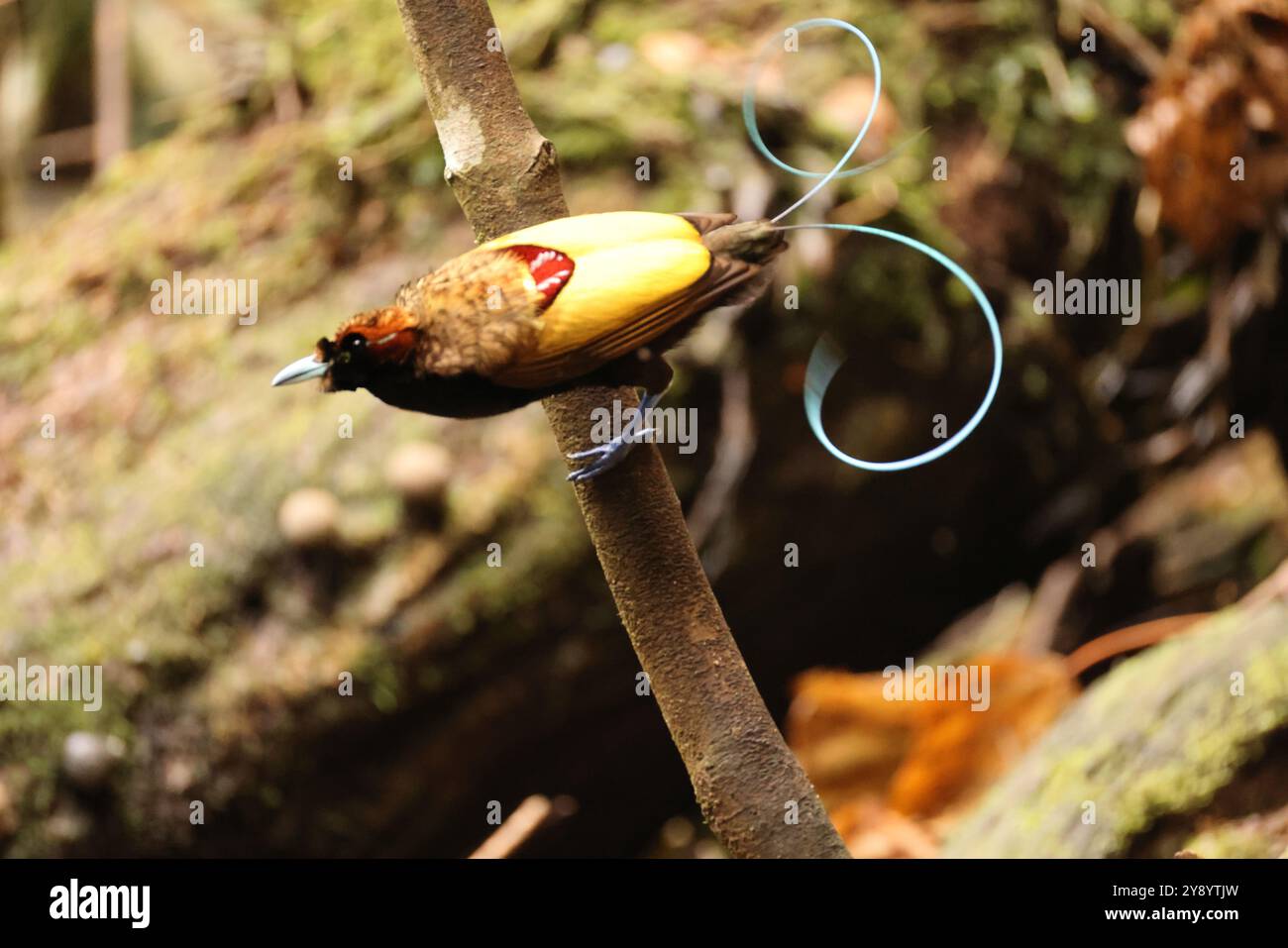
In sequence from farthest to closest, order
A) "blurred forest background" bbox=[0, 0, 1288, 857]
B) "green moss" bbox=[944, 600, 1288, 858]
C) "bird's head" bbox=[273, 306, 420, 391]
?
"blurred forest background" bbox=[0, 0, 1288, 857]
"green moss" bbox=[944, 600, 1288, 858]
"bird's head" bbox=[273, 306, 420, 391]

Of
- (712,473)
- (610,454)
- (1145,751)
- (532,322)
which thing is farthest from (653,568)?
(712,473)

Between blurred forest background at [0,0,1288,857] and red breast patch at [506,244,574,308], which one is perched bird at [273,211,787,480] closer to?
red breast patch at [506,244,574,308]

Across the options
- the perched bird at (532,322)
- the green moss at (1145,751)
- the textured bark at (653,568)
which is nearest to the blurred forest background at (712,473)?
the green moss at (1145,751)

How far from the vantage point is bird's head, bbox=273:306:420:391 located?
1.12m

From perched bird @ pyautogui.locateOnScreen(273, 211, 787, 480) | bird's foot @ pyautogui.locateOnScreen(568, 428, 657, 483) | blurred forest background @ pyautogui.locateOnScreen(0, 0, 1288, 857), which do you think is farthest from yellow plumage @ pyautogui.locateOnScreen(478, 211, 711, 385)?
blurred forest background @ pyautogui.locateOnScreen(0, 0, 1288, 857)

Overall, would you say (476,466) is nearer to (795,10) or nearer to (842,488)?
(842,488)

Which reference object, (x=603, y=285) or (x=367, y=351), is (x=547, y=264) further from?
(x=367, y=351)

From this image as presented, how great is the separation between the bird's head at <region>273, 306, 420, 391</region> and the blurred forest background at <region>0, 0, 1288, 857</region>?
3.18ft

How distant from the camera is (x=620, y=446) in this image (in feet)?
4.04

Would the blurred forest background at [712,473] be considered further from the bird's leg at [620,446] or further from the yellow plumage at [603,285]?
the yellow plumage at [603,285]

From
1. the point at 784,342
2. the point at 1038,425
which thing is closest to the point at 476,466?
the point at 784,342

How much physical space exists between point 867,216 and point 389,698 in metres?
1.28

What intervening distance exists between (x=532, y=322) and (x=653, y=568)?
0.29 meters

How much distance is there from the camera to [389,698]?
223 centimetres
